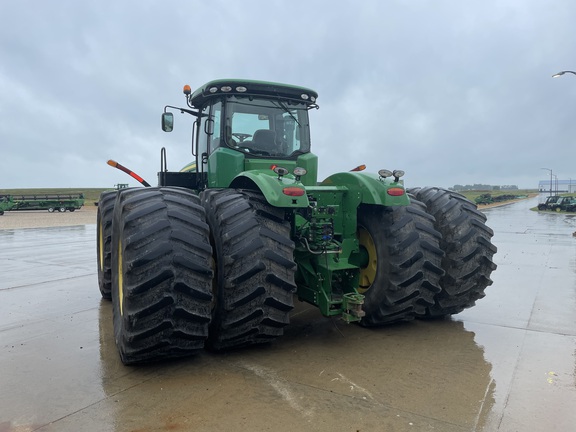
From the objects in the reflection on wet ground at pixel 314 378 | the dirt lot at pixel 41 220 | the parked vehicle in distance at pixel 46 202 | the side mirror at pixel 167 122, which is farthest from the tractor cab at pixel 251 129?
the parked vehicle in distance at pixel 46 202

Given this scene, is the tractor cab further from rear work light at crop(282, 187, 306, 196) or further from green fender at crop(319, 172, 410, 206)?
rear work light at crop(282, 187, 306, 196)

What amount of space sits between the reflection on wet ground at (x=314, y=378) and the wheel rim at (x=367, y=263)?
1.75 ft

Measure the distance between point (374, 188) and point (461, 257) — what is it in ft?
4.66

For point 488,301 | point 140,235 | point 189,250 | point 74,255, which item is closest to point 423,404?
point 189,250

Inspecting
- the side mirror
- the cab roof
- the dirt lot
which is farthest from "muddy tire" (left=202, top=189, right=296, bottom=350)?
the dirt lot

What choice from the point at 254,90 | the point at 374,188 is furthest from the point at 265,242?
the point at 254,90

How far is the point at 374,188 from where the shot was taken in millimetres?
4840

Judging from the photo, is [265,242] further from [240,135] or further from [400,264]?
[240,135]

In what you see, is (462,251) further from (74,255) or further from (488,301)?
(74,255)

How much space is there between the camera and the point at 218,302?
13.5 feet

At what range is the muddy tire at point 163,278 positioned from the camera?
3.69 m

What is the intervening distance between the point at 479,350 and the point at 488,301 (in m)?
2.38

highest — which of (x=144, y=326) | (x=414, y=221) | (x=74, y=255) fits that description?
(x=414, y=221)

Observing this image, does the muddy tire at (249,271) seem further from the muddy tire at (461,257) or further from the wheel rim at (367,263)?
the muddy tire at (461,257)
